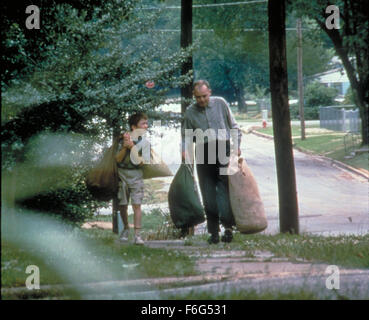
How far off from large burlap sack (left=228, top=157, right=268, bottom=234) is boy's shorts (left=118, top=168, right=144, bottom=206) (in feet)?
3.56

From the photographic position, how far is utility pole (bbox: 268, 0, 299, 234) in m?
9.91

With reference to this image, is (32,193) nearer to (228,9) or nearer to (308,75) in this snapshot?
(228,9)

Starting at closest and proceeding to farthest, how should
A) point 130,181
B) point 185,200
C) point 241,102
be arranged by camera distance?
1. point 130,181
2. point 185,200
3. point 241,102

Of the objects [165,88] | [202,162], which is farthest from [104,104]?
[165,88]

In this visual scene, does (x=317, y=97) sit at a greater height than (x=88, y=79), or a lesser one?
greater

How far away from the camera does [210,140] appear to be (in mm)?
8188

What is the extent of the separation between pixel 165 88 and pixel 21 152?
15.0 feet

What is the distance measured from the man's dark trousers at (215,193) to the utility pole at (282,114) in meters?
1.94

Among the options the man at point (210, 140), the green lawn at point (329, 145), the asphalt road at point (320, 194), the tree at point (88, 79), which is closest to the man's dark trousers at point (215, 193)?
the man at point (210, 140)

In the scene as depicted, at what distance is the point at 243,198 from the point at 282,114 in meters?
2.10

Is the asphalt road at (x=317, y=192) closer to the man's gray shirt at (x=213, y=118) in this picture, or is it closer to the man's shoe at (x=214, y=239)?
the man's shoe at (x=214, y=239)

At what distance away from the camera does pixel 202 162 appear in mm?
8352

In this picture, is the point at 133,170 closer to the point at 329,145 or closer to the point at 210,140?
the point at 210,140

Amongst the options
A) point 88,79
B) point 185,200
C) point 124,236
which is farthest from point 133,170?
point 88,79
